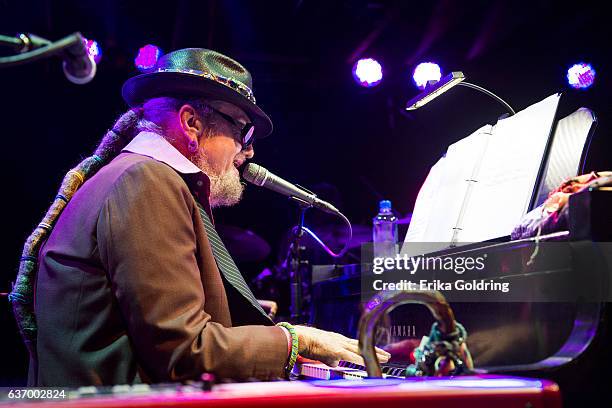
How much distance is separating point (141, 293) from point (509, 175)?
1.58 meters

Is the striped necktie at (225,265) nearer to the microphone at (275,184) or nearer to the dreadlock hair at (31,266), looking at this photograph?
the dreadlock hair at (31,266)

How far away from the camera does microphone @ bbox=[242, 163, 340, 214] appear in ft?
9.45

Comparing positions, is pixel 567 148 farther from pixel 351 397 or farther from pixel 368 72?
→ pixel 368 72

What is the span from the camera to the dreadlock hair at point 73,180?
2158 mm

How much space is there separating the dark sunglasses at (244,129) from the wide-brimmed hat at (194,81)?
64 mm

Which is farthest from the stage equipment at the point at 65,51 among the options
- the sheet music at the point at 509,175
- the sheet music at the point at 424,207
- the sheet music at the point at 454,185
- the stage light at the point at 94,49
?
the stage light at the point at 94,49

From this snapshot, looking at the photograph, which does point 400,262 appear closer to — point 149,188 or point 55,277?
point 149,188

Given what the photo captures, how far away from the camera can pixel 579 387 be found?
1.53 metres

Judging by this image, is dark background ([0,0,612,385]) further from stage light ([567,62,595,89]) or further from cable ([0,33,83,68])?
cable ([0,33,83,68])

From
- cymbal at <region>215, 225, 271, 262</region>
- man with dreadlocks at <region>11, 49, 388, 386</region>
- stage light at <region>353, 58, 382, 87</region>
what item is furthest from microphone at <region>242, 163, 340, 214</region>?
stage light at <region>353, 58, 382, 87</region>

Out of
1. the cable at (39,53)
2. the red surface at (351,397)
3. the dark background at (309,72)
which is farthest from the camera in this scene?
the dark background at (309,72)

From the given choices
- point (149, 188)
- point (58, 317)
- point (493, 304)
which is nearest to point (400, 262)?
point (493, 304)

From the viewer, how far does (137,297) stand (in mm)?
Answer: 1694

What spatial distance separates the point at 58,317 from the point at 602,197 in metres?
1.63
